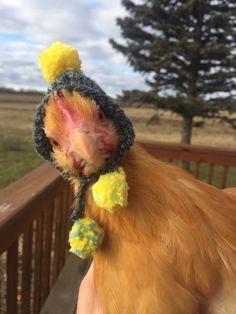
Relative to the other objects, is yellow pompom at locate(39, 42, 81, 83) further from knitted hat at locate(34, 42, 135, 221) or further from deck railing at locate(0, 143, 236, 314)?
deck railing at locate(0, 143, 236, 314)

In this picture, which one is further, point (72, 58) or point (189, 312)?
point (72, 58)

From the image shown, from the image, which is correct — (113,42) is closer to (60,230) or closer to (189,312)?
(60,230)

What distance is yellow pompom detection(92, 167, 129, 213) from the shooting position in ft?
3.34

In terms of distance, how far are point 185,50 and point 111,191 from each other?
1060 centimetres

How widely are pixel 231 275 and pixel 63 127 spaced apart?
57 cm

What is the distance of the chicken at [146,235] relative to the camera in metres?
1.05

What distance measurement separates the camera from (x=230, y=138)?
18.0m

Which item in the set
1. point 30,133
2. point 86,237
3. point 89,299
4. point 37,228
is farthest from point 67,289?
point 30,133

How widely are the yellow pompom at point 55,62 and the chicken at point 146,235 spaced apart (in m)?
0.12

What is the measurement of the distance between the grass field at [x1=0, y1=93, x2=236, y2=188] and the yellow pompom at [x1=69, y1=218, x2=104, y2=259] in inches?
14.9

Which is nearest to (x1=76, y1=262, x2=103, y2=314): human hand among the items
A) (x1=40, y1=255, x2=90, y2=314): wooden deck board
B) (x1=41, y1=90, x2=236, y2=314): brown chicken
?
(x1=41, y1=90, x2=236, y2=314): brown chicken

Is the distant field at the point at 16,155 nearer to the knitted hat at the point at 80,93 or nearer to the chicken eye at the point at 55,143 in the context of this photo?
the knitted hat at the point at 80,93

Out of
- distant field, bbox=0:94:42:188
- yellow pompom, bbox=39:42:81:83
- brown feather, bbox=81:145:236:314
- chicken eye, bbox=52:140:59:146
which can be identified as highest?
yellow pompom, bbox=39:42:81:83

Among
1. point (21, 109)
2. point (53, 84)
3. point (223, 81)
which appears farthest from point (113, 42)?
point (21, 109)
